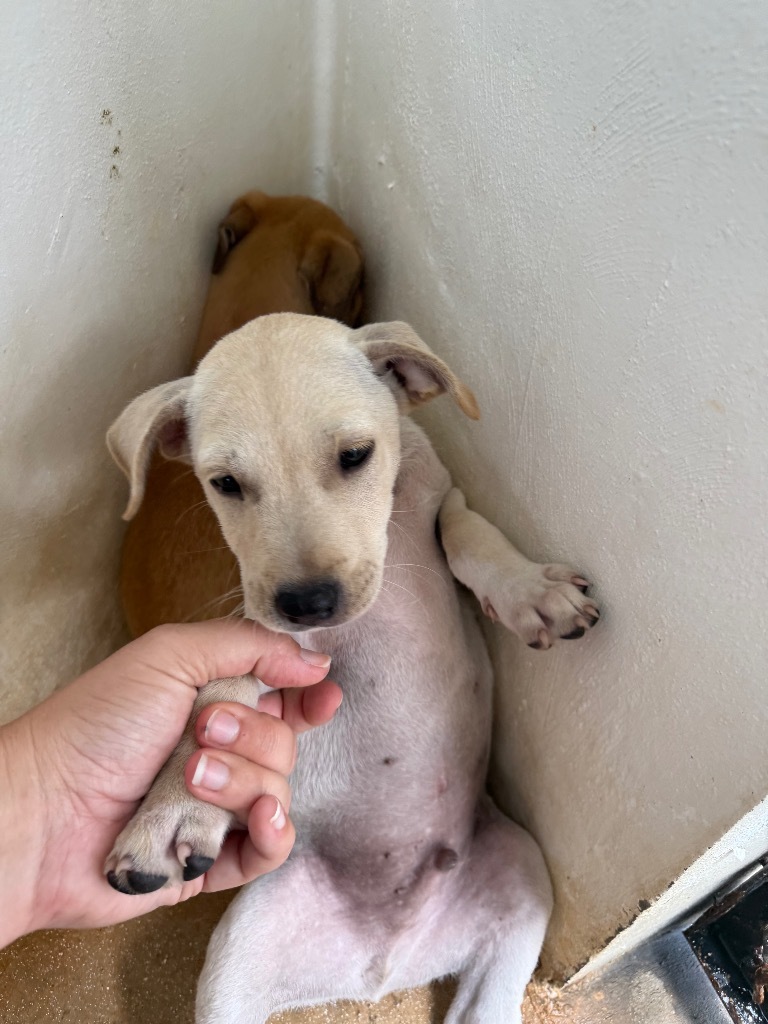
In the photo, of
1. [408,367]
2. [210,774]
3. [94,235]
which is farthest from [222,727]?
[94,235]

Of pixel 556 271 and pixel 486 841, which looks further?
pixel 486 841

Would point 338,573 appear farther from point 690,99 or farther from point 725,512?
point 690,99

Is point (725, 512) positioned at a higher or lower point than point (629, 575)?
higher

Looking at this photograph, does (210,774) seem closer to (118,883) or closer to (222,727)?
(222,727)

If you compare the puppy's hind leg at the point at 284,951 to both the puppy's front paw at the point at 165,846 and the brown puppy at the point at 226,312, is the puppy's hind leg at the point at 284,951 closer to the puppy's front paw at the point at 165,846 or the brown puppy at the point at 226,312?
the puppy's front paw at the point at 165,846

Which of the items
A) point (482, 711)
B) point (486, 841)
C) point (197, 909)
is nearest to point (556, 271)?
point (482, 711)

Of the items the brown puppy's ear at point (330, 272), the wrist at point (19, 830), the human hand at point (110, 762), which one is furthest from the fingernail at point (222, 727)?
the brown puppy's ear at point (330, 272)
